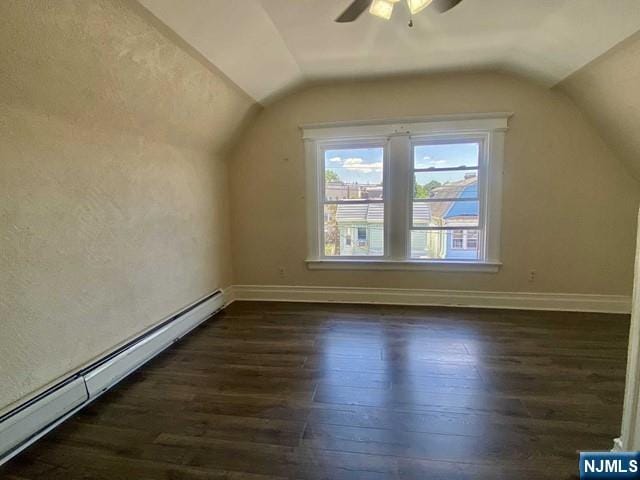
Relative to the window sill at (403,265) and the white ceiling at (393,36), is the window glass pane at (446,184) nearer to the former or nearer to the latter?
the window sill at (403,265)

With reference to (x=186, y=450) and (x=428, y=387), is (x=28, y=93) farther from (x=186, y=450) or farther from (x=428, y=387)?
(x=428, y=387)

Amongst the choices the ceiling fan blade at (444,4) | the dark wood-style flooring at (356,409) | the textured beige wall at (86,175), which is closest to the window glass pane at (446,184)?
the dark wood-style flooring at (356,409)

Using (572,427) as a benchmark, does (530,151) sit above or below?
above

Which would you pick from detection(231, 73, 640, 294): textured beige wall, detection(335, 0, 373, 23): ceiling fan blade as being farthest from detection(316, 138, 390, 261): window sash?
detection(335, 0, 373, 23): ceiling fan blade

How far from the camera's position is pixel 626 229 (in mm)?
3311

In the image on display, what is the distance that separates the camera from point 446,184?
145 inches

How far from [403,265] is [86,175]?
319 cm

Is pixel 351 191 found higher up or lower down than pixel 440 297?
higher up

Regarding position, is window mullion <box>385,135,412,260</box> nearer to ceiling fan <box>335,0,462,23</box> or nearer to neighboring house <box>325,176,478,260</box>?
neighboring house <box>325,176,478,260</box>

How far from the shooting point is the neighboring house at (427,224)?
369cm

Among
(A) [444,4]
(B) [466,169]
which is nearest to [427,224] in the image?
(B) [466,169]

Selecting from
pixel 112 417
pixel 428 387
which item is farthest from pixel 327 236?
pixel 112 417

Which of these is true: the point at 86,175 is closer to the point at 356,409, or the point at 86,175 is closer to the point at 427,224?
the point at 356,409

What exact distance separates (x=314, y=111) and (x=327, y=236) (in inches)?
60.5
